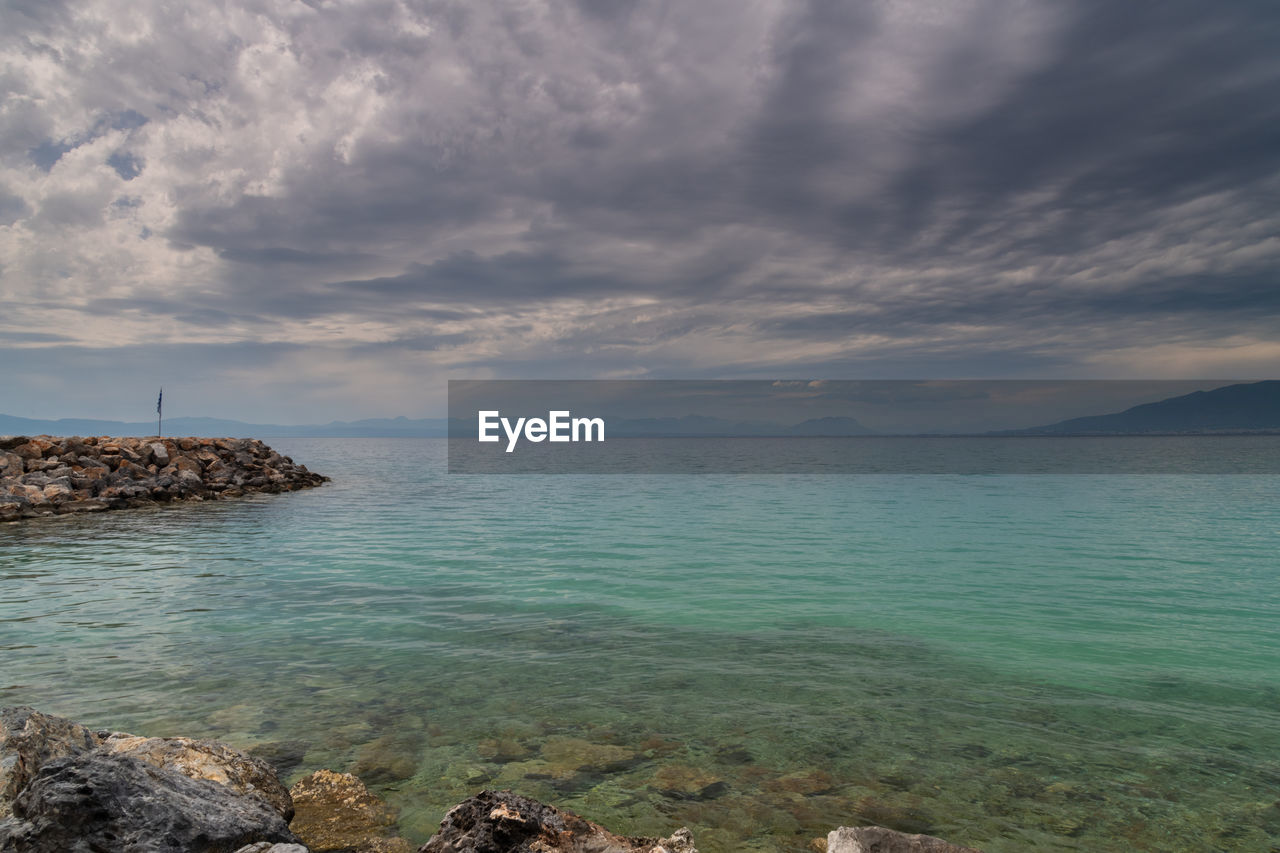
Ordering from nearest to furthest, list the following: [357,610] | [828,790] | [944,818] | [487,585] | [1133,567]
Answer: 1. [944,818]
2. [828,790]
3. [357,610]
4. [487,585]
5. [1133,567]

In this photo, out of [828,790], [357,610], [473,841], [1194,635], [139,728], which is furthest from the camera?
[357,610]

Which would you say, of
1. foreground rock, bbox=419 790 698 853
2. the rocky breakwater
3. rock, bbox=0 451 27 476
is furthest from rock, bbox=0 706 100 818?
rock, bbox=0 451 27 476

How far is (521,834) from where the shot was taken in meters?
4.30

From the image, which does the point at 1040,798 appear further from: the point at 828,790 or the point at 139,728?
the point at 139,728

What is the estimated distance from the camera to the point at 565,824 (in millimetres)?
4465

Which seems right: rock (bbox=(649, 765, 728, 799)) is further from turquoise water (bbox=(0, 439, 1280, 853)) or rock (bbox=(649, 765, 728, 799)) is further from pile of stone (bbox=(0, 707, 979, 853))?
pile of stone (bbox=(0, 707, 979, 853))

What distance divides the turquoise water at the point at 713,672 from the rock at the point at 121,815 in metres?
1.44

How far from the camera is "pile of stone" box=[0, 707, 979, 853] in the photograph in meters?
4.23

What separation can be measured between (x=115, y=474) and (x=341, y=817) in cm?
3739

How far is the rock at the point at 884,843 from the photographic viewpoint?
448 centimetres

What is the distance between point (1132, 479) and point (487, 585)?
68.8 m

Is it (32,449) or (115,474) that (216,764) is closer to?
(115,474)

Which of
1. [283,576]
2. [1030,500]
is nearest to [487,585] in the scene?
[283,576]

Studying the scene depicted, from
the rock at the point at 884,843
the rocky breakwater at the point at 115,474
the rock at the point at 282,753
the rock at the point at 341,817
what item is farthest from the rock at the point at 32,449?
the rock at the point at 884,843
